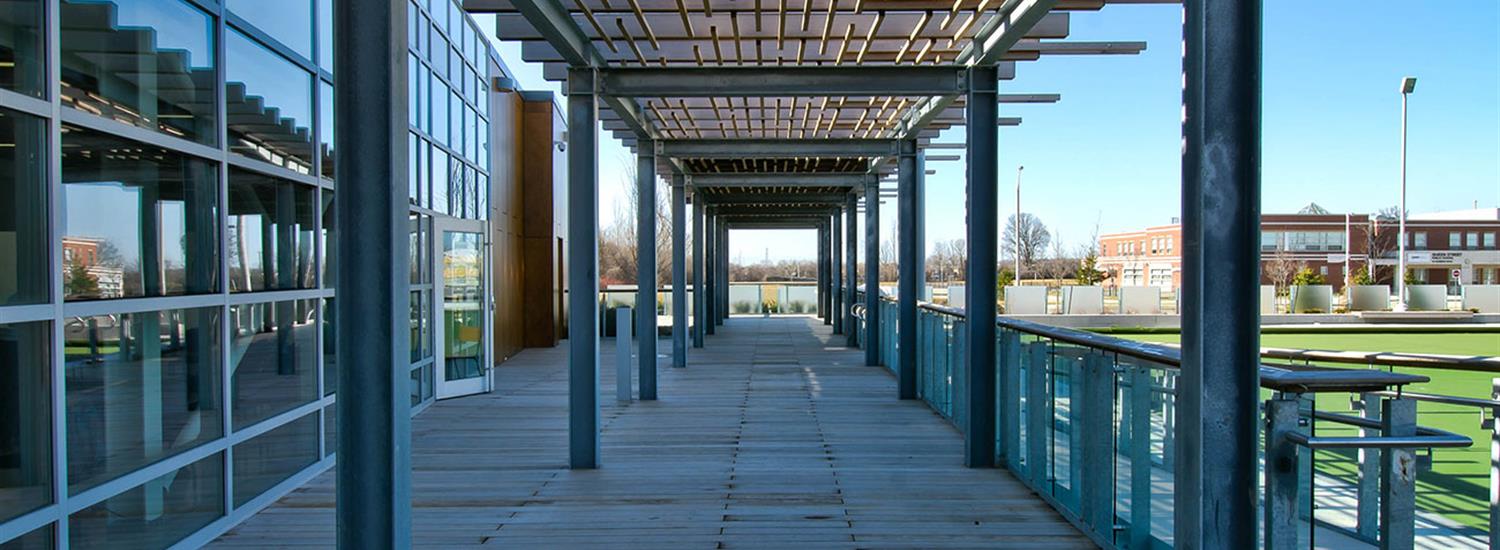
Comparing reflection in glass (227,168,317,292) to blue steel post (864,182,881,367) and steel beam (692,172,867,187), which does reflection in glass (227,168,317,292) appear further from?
steel beam (692,172,867,187)

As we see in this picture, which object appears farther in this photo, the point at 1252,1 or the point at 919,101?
the point at 919,101

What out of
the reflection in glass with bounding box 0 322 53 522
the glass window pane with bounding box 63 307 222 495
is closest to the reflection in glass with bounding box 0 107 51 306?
the reflection in glass with bounding box 0 322 53 522

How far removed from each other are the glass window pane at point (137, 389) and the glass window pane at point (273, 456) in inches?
17.2

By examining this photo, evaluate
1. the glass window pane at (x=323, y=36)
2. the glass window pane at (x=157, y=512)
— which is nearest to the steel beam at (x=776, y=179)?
the glass window pane at (x=323, y=36)

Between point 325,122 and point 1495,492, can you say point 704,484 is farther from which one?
point 1495,492

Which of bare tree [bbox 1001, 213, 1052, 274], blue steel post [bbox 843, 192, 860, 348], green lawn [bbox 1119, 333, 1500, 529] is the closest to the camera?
green lawn [bbox 1119, 333, 1500, 529]

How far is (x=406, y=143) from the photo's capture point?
11.0 ft

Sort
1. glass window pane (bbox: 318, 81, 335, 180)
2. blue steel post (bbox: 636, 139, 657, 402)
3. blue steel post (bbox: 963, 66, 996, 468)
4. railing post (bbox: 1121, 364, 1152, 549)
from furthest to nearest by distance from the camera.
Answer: blue steel post (bbox: 636, 139, 657, 402)
glass window pane (bbox: 318, 81, 335, 180)
blue steel post (bbox: 963, 66, 996, 468)
railing post (bbox: 1121, 364, 1152, 549)

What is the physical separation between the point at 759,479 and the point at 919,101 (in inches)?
187

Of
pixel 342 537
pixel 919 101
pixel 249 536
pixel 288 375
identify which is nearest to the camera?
pixel 342 537

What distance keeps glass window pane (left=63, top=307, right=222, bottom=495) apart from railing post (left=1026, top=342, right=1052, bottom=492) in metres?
4.54

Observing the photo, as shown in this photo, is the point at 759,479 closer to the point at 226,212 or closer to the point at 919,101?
the point at 226,212

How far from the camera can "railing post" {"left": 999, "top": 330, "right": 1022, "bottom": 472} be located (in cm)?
638

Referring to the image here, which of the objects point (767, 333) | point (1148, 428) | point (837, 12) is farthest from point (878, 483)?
point (767, 333)
